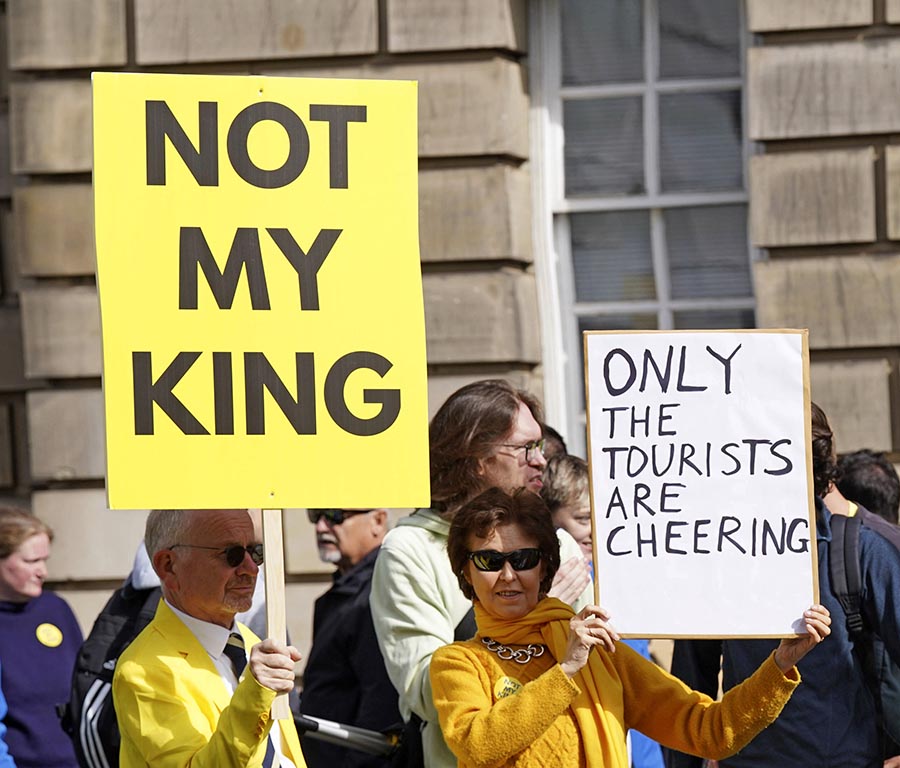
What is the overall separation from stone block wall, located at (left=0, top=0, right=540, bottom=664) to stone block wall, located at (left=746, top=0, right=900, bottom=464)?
112cm

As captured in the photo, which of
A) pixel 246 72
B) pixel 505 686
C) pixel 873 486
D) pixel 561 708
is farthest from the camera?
pixel 246 72

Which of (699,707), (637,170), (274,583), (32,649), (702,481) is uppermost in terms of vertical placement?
(637,170)

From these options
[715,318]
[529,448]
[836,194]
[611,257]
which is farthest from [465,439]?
[611,257]

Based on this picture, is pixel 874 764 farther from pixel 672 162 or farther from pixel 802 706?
pixel 672 162

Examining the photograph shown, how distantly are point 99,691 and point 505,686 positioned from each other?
0.89m

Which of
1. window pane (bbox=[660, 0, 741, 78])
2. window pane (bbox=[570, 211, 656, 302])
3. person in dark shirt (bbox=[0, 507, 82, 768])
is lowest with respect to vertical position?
person in dark shirt (bbox=[0, 507, 82, 768])

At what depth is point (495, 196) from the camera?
764cm

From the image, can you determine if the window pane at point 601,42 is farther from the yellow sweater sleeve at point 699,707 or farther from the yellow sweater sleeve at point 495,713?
the yellow sweater sleeve at point 495,713

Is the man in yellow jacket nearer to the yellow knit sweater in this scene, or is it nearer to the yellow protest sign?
the yellow protest sign

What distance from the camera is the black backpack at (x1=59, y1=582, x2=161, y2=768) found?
138 inches

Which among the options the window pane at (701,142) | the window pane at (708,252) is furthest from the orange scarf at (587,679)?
the window pane at (701,142)

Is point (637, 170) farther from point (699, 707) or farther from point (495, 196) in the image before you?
point (699, 707)

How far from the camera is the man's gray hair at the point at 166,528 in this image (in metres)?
3.52

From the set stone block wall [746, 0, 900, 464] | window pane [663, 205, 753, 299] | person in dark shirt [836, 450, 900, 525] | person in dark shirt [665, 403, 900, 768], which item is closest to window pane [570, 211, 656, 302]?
window pane [663, 205, 753, 299]
